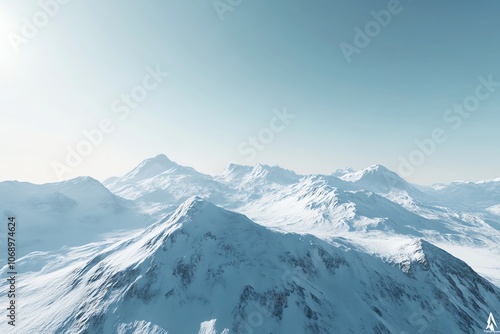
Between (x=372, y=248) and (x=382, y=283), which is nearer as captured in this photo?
(x=382, y=283)

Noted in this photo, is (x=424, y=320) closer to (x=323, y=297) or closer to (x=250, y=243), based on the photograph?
(x=323, y=297)

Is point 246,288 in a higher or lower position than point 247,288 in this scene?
lower

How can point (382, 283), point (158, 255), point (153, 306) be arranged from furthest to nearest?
point (382, 283), point (158, 255), point (153, 306)

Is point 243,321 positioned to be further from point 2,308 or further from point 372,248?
point 2,308

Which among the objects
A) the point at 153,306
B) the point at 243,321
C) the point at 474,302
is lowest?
the point at 153,306

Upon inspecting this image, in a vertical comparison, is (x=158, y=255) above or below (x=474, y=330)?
below

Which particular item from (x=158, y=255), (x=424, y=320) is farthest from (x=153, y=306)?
(x=424, y=320)

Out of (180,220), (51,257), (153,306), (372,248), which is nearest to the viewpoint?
(153,306)

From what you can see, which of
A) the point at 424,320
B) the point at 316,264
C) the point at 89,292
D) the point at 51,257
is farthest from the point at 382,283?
the point at 51,257
